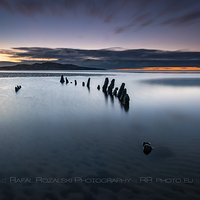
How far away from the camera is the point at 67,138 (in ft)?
36.3

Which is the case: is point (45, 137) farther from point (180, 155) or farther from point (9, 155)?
point (180, 155)

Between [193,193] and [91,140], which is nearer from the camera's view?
[193,193]

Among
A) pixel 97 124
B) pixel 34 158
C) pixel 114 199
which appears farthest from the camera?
pixel 97 124

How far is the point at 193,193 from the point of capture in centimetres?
583

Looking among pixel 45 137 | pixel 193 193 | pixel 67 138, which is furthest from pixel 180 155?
pixel 45 137

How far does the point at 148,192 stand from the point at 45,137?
6.94m

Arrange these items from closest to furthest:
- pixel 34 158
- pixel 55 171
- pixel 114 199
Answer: pixel 114 199
pixel 55 171
pixel 34 158

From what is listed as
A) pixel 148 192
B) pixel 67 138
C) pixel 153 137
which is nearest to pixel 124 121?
pixel 153 137

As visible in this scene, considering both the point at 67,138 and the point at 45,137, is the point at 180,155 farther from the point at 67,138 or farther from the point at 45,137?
the point at 45,137

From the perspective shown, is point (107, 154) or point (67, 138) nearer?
point (107, 154)

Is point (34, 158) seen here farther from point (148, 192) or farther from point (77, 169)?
point (148, 192)

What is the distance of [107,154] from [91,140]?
230 centimetres

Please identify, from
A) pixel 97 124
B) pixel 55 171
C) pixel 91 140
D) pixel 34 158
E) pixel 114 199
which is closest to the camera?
pixel 114 199

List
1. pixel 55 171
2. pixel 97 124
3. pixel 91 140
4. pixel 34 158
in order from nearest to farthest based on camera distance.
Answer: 1. pixel 55 171
2. pixel 34 158
3. pixel 91 140
4. pixel 97 124
